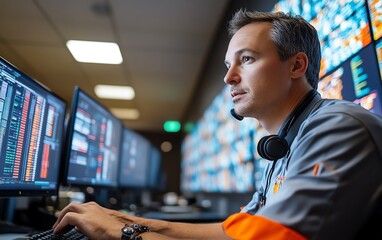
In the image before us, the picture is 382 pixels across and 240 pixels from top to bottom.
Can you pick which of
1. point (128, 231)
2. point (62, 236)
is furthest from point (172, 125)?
point (128, 231)

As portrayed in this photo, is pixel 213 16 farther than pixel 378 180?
Yes

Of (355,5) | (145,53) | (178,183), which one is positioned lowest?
(178,183)

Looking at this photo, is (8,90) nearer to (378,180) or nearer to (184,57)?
(378,180)

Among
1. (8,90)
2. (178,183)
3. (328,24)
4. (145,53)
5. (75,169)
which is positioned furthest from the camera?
(178,183)

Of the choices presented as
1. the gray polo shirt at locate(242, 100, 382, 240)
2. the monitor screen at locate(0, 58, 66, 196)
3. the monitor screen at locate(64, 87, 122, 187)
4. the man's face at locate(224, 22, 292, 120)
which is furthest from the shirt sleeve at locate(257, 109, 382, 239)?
the monitor screen at locate(64, 87, 122, 187)

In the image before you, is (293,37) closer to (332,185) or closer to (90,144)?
(332,185)

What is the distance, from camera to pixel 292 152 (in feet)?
2.35

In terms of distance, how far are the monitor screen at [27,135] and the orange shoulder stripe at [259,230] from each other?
67 cm

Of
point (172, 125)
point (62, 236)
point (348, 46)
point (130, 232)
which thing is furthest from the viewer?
point (172, 125)

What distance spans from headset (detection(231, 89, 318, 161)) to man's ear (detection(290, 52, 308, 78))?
0.26 ft

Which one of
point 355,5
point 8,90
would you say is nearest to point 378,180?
point 355,5

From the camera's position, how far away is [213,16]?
3.06 m

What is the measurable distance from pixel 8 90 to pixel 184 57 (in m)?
3.26

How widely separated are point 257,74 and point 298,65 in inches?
5.5
